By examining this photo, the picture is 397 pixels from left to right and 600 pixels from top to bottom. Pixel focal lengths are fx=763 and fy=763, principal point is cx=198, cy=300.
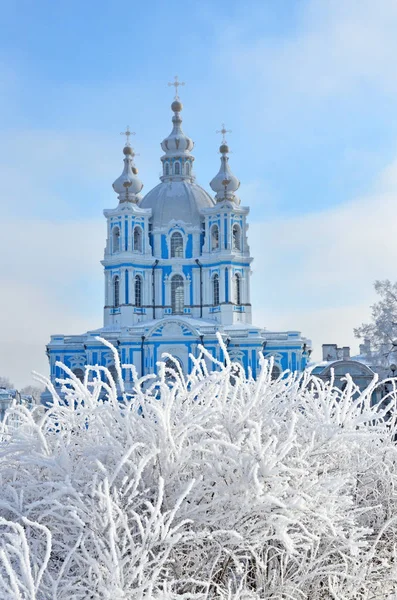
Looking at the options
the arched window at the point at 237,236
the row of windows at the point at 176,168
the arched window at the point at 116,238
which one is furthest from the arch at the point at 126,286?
the row of windows at the point at 176,168

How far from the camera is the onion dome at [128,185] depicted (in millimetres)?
39812

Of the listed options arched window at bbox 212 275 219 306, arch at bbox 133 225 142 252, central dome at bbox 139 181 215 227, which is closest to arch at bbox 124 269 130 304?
arch at bbox 133 225 142 252

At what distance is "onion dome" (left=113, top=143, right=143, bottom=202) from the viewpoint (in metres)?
39.8

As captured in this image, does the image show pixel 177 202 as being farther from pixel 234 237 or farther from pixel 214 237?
pixel 234 237

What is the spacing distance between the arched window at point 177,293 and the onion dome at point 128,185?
4.95 meters

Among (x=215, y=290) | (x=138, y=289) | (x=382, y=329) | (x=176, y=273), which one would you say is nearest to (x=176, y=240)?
(x=176, y=273)

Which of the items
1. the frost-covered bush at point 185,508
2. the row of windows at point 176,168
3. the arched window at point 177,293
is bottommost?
the frost-covered bush at point 185,508

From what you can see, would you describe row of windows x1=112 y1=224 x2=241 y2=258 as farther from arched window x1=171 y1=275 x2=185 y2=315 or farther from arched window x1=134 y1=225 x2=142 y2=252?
arched window x1=171 y1=275 x2=185 y2=315

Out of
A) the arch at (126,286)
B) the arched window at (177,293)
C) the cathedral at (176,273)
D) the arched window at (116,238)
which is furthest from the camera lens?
the arched window at (116,238)

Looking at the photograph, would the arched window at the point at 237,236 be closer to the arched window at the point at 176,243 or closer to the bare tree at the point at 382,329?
the arched window at the point at 176,243

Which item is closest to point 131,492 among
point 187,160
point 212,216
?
point 212,216

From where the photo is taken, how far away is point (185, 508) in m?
3.64

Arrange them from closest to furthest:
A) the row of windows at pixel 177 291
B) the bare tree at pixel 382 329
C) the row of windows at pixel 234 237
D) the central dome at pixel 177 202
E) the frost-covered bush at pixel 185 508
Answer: the frost-covered bush at pixel 185 508 → the bare tree at pixel 382 329 → the row of windows at pixel 177 291 → the row of windows at pixel 234 237 → the central dome at pixel 177 202

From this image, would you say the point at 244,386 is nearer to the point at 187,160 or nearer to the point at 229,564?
the point at 229,564
